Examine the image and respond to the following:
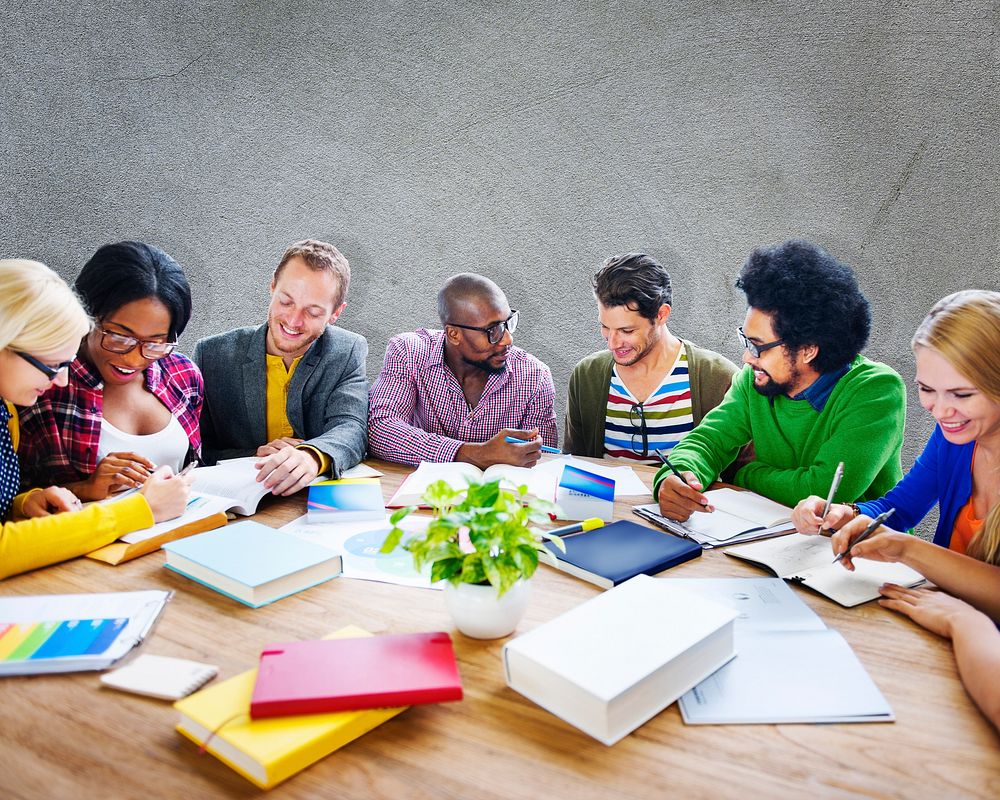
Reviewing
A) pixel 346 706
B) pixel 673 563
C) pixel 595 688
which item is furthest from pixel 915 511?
pixel 346 706

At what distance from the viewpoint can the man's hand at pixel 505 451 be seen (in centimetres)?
205

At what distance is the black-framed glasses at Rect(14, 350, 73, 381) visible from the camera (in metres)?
1.38

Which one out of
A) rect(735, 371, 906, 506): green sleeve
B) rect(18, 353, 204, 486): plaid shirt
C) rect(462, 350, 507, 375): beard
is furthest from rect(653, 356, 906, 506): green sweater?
rect(18, 353, 204, 486): plaid shirt

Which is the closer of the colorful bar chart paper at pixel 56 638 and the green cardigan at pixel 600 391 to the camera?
the colorful bar chart paper at pixel 56 638

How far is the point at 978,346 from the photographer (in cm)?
133

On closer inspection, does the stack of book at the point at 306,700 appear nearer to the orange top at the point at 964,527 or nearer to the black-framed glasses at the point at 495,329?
the orange top at the point at 964,527

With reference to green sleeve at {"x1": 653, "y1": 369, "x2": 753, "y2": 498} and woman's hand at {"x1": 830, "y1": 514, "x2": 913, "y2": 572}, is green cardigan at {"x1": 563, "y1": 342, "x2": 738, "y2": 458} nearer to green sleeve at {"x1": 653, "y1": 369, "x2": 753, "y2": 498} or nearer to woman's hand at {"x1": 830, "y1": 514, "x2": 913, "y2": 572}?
green sleeve at {"x1": 653, "y1": 369, "x2": 753, "y2": 498}

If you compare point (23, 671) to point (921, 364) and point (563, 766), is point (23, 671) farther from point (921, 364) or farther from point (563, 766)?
point (921, 364)

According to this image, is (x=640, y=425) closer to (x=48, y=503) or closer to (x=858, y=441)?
(x=858, y=441)

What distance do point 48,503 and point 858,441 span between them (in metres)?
1.84

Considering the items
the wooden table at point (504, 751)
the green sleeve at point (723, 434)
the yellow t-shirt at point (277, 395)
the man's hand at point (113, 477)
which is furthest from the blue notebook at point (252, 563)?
the green sleeve at point (723, 434)

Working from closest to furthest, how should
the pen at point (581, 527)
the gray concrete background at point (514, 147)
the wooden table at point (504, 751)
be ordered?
the wooden table at point (504, 751)
the pen at point (581, 527)
the gray concrete background at point (514, 147)

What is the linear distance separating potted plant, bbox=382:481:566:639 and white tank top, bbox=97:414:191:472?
44.1 inches

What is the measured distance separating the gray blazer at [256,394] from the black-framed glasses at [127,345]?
41 cm
